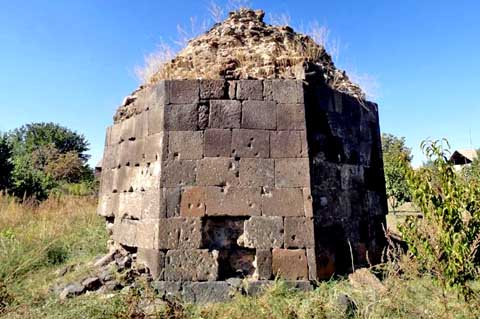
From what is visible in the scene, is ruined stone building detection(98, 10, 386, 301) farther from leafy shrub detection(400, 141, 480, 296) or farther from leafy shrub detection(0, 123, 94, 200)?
leafy shrub detection(0, 123, 94, 200)

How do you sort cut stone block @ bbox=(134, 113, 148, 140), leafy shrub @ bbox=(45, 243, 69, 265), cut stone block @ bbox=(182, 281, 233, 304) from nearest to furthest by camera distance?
cut stone block @ bbox=(182, 281, 233, 304)
cut stone block @ bbox=(134, 113, 148, 140)
leafy shrub @ bbox=(45, 243, 69, 265)

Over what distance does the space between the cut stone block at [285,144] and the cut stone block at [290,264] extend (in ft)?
3.99

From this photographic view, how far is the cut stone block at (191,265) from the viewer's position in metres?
4.60

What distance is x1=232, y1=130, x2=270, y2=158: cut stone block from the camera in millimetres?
4938

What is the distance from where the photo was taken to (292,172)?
16.2 feet

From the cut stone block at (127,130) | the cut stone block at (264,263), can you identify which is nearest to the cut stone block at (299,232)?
the cut stone block at (264,263)

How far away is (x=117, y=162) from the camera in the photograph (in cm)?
621

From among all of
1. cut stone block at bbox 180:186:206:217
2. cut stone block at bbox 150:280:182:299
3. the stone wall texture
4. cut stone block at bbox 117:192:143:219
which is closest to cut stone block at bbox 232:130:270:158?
the stone wall texture

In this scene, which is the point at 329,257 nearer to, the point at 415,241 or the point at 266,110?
the point at 415,241

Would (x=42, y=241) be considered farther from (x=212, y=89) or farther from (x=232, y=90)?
(x=232, y=90)

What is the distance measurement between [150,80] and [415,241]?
4.49 metres

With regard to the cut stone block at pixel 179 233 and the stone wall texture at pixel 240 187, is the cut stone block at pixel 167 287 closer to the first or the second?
the stone wall texture at pixel 240 187

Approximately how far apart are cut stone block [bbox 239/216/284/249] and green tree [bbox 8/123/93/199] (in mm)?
14534

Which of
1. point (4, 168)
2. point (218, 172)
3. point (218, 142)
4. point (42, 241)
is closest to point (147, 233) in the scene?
point (218, 172)
